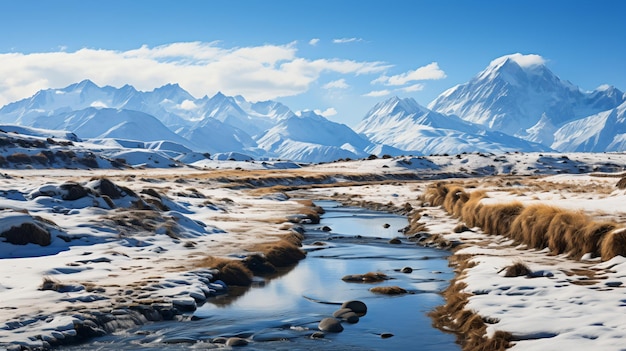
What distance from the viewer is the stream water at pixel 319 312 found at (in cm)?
1642

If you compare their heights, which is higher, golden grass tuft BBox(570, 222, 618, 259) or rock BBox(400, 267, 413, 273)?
golden grass tuft BBox(570, 222, 618, 259)

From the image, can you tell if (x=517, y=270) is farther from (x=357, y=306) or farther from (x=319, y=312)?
(x=319, y=312)

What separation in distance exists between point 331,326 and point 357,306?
2.28 metres

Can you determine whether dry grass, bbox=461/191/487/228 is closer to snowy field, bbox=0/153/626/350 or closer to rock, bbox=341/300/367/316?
snowy field, bbox=0/153/626/350

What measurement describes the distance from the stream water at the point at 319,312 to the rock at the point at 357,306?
22 centimetres

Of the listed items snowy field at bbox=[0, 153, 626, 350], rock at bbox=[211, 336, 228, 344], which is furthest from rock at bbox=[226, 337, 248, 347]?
snowy field at bbox=[0, 153, 626, 350]

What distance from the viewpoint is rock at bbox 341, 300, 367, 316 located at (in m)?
19.6

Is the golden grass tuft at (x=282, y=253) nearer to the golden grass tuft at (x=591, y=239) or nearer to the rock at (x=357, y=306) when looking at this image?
the rock at (x=357, y=306)

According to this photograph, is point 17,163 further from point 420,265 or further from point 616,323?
point 616,323

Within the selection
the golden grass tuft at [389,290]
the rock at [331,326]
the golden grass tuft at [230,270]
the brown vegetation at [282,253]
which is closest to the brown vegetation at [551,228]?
the golden grass tuft at [389,290]

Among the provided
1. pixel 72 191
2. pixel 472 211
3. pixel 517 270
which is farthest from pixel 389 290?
pixel 72 191

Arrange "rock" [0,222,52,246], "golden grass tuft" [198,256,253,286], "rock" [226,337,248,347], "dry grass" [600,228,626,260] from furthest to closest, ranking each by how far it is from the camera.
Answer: "rock" [0,222,52,246] < "golden grass tuft" [198,256,253,286] < "dry grass" [600,228,626,260] < "rock" [226,337,248,347]

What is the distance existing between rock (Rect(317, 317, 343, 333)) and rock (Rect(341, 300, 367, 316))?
1682mm

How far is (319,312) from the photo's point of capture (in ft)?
65.0
